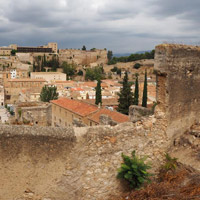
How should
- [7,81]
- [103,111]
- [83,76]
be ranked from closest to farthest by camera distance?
1. [103,111]
2. [7,81]
3. [83,76]

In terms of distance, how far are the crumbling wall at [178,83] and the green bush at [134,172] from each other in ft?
4.25

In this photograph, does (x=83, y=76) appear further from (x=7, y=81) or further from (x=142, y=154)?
(x=142, y=154)

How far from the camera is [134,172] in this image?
5555 mm

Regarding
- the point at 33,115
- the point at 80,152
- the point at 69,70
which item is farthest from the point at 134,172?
the point at 69,70

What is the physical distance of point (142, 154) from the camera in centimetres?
609

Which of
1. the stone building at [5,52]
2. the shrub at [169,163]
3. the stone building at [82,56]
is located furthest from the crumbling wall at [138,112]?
the stone building at [5,52]

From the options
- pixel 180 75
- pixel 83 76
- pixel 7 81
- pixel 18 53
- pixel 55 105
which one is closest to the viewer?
pixel 180 75

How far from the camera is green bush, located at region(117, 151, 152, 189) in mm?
5535

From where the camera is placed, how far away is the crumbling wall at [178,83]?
19.9 ft

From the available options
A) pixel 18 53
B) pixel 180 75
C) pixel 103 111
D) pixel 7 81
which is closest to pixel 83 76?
pixel 7 81

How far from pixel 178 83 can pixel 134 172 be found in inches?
96.4

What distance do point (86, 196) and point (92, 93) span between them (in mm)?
49270

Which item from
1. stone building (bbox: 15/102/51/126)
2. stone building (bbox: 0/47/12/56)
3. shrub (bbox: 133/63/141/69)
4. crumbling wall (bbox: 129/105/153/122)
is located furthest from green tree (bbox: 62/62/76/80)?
crumbling wall (bbox: 129/105/153/122)

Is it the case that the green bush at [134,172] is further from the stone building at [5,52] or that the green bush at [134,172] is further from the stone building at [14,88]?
the stone building at [5,52]
